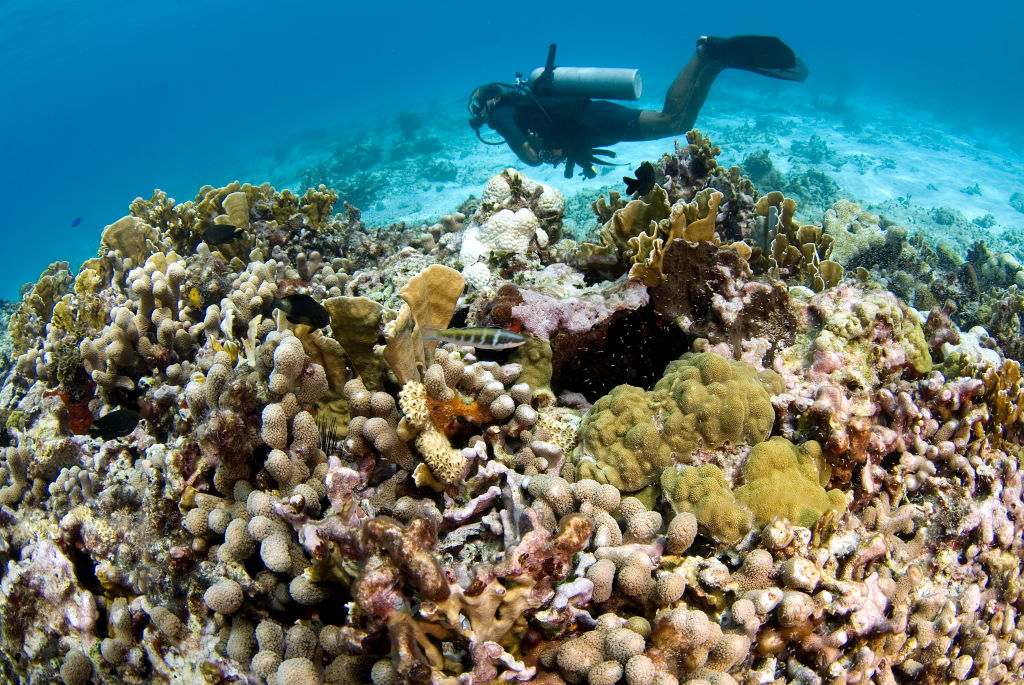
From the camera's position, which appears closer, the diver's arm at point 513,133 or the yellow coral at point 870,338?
the yellow coral at point 870,338

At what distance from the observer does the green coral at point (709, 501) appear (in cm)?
229

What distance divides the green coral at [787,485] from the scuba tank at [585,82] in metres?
11.0

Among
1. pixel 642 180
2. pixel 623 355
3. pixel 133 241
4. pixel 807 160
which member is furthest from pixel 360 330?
pixel 807 160

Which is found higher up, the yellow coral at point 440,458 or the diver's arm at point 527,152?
the diver's arm at point 527,152

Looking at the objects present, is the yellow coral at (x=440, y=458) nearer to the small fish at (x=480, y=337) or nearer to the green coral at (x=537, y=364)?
the small fish at (x=480, y=337)

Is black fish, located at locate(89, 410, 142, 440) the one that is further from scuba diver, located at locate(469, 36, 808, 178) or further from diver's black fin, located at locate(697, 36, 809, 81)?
diver's black fin, located at locate(697, 36, 809, 81)

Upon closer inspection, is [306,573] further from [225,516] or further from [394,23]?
[394,23]

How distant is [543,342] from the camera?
3.42 metres

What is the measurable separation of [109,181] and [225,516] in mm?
94938

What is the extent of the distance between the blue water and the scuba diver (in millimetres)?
31623

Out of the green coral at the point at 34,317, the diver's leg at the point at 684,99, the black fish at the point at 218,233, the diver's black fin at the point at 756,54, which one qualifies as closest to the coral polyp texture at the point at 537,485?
the black fish at the point at 218,233

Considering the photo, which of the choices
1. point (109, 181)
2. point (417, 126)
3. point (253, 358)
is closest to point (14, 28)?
point (109, 181)

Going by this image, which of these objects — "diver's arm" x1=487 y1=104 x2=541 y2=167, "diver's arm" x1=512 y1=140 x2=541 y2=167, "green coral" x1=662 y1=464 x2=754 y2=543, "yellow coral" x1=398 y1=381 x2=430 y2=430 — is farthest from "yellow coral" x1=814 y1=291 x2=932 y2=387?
"diver's arm" x1=512 y1=140 x2=541 y2=167

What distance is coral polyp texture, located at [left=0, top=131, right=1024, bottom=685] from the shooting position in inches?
74.5
